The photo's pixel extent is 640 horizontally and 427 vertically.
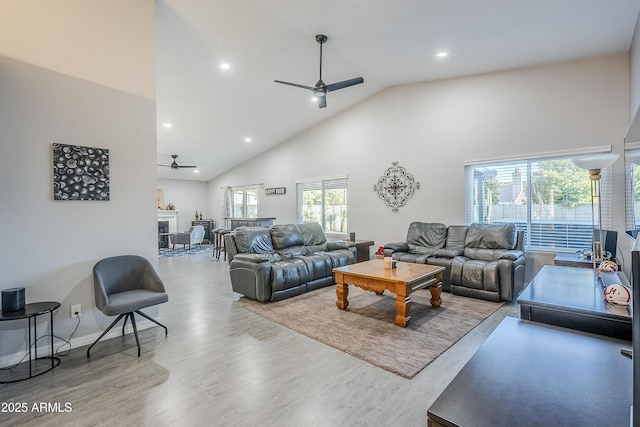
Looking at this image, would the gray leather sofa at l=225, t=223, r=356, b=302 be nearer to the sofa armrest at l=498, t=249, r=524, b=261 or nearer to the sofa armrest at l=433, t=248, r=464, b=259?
the sofa armrest at l=433, t=248, r=464, b=259

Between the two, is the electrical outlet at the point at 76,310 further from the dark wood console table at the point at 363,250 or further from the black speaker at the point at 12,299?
the dark wood console table at the point at 363,250

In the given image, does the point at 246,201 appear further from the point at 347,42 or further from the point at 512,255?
the point at 512,255

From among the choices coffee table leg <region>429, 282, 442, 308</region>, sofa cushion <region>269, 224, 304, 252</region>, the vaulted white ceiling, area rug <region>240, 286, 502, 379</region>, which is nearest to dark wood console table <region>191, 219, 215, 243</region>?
the vaulted white ceiling

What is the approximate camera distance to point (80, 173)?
9.75ft

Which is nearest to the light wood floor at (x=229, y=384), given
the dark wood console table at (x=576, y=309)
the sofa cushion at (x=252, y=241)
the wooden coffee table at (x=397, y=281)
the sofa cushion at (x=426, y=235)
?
the wooden coffee table at (x=397, y=281)

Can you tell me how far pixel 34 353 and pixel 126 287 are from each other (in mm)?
836

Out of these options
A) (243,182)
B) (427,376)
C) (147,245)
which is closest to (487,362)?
(427,376)

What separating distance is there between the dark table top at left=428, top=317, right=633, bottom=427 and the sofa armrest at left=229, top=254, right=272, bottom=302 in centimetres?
333

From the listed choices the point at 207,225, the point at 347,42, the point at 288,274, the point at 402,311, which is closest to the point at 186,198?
the point at 207,225

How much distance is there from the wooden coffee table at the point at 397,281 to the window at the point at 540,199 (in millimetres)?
2169

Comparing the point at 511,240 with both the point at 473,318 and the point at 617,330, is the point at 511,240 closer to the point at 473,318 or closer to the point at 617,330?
the point at 473,318

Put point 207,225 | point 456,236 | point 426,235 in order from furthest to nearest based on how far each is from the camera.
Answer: point 207,225 → point 426,235 → point 456,236

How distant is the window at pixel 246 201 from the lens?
9883mm

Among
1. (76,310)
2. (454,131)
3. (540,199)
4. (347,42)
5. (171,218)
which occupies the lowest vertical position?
(76,310)
